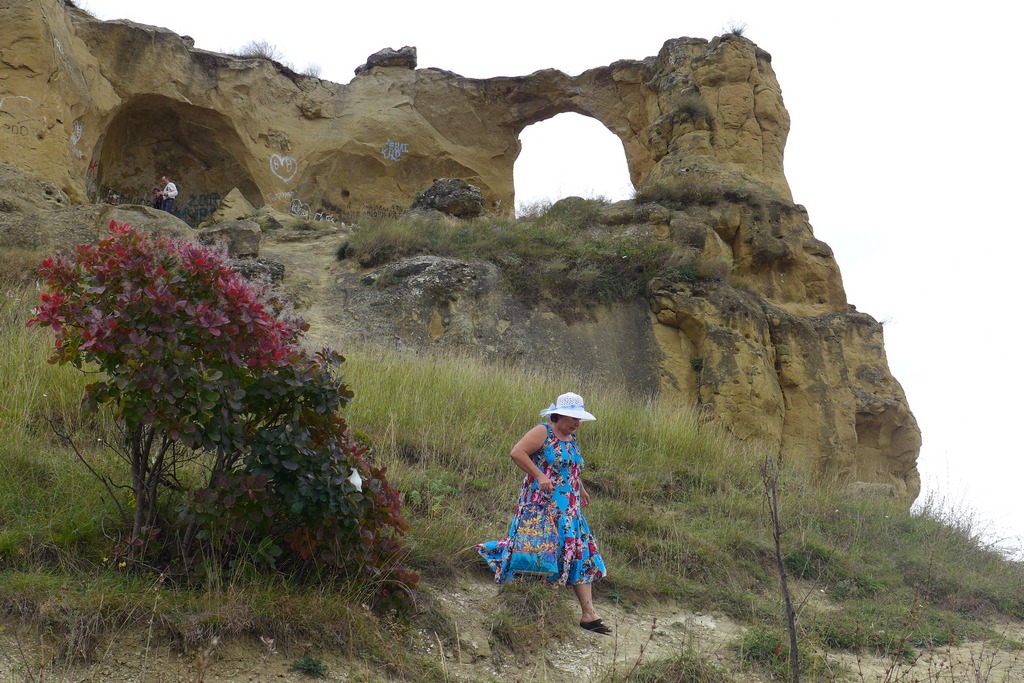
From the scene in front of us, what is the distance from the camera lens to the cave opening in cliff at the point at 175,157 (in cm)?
1836

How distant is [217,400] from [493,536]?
2821 millimetres

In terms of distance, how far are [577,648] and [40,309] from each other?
3.54 metres

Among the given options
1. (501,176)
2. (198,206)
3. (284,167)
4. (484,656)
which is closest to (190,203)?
(198,206)

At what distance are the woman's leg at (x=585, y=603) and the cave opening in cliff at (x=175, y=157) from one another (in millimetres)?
14969

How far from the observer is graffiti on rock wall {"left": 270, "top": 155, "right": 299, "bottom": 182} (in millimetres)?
19453

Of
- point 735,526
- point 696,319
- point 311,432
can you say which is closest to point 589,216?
point 696,319

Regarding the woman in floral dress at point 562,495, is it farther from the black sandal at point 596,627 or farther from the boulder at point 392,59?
the boulder at point 392,59

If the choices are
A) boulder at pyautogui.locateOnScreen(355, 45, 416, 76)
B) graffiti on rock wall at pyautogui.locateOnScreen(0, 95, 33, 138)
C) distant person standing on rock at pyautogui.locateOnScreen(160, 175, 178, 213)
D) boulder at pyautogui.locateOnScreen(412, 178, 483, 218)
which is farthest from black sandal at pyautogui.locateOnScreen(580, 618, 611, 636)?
boulder at pyautogui.locateOnScreen(355, 45, 416, 76)

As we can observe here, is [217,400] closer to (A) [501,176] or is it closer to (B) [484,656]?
(B) [484,656]

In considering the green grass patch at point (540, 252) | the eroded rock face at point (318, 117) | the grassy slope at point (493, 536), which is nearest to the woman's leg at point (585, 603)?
the grassy slope at point (493, 536)

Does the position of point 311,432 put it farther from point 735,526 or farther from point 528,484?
point 735,526

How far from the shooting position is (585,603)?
5.88 meters

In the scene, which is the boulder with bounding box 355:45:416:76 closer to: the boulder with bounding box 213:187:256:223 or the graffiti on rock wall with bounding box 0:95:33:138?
the boulder with bounding box 213:187:256:223

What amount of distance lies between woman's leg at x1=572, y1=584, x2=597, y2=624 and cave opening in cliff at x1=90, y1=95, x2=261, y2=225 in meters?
15.0
